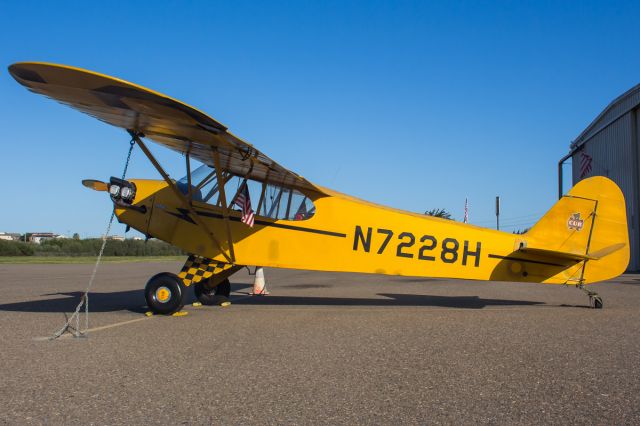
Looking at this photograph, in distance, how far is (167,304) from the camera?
897 cm

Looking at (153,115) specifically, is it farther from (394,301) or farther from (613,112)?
(613,112)

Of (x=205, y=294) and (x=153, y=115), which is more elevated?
(x=153, y=115)

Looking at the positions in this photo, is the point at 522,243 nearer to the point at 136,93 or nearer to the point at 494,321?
the point at 494,321

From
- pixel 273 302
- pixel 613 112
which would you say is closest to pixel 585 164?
pixel 613 112

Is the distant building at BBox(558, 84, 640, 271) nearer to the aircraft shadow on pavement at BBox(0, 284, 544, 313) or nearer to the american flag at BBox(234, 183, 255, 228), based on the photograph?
the aircraft shadow on pavement at BBox(0, 284, 544, 313)

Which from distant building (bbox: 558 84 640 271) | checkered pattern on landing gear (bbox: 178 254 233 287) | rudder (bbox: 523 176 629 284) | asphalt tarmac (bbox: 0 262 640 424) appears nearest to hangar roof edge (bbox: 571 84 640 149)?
distant building (bbox: 558 84 640 271)

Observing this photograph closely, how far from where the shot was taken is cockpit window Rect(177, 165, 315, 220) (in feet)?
33.0

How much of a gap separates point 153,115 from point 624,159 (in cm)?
3017

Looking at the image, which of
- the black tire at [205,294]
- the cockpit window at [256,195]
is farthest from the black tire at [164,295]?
the black tire at [205,294]

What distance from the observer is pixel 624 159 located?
30.8 m

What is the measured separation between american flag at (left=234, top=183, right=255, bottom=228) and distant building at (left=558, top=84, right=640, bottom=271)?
26.1m

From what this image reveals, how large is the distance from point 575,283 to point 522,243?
45.8 inches

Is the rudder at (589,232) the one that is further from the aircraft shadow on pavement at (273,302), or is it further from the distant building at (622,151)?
the distant building at (622,151)

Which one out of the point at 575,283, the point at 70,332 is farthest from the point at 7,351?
the point at 575,283
